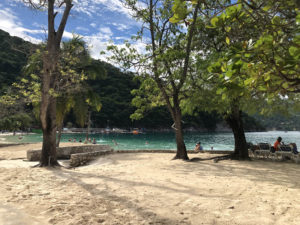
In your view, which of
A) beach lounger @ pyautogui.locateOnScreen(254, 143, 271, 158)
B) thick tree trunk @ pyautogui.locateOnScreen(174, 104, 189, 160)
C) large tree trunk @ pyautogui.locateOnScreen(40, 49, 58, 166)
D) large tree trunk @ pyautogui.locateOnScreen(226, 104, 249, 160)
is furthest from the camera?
beach lounger @ pyautogui.locateOnScreen(254, 143, 271, 158)

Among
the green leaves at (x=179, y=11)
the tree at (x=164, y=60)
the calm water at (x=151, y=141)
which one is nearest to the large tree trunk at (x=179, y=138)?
the tree at (x=164, y=60)

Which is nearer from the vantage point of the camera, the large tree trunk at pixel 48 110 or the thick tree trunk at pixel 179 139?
the large tree trunk at pixel 48 110

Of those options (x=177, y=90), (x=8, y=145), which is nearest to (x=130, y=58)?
(x=177, y=90)

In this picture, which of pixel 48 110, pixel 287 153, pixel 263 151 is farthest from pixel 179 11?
pixel 263 151

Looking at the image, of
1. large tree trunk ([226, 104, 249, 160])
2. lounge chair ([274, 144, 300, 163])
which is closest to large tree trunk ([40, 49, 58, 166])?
large tree trunk ([226, 104, 249, 160])

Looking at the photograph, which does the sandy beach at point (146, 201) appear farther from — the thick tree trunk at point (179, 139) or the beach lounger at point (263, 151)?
the beach lounger at point (263, 151)

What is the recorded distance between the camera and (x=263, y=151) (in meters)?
11.5

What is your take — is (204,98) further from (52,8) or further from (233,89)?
(233,89)

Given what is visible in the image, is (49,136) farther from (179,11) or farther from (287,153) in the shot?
(287,153)

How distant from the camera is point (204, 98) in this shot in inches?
393

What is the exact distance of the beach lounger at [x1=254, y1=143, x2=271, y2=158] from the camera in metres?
11.4

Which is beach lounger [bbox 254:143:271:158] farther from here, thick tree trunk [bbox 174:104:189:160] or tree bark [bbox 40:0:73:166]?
tree bark [bbox 40:0:73:166]

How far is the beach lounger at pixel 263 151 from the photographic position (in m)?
11.4

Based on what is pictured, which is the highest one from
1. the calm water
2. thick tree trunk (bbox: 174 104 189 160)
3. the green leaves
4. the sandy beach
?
the green leaves
